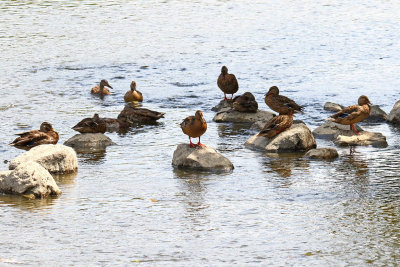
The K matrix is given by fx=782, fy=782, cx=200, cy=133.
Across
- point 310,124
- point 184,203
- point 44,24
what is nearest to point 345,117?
point 310,124

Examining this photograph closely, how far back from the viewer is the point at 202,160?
1394cm

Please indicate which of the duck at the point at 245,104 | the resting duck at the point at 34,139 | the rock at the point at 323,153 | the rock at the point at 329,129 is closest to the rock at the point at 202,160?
the rock at the point at 323,153

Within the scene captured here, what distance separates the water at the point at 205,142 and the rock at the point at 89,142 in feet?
1.49

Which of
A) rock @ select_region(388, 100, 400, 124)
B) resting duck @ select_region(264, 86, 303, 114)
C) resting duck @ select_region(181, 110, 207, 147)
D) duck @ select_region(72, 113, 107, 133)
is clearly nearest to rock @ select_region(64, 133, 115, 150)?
duck @ select_region(72, 113, 107, 133)

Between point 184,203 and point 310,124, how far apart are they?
7.18 m

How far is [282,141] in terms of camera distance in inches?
613

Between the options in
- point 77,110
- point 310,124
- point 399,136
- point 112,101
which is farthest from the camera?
point 112,101

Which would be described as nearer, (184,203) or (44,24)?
(184,203)

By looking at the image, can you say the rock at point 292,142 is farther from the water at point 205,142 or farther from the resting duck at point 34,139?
the resting duck at point 34,139

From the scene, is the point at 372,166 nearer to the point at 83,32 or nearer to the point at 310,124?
the point at 310,124

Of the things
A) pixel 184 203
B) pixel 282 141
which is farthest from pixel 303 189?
pixel 282 141

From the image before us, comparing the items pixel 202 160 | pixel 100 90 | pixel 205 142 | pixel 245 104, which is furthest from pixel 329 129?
pixel 100 90

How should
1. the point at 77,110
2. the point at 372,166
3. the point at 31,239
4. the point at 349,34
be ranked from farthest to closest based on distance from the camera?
the point at 349,34, the point at 77,110, the point at 372,166, the point at 31,239

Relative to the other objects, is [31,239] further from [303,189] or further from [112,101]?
[112,101]
